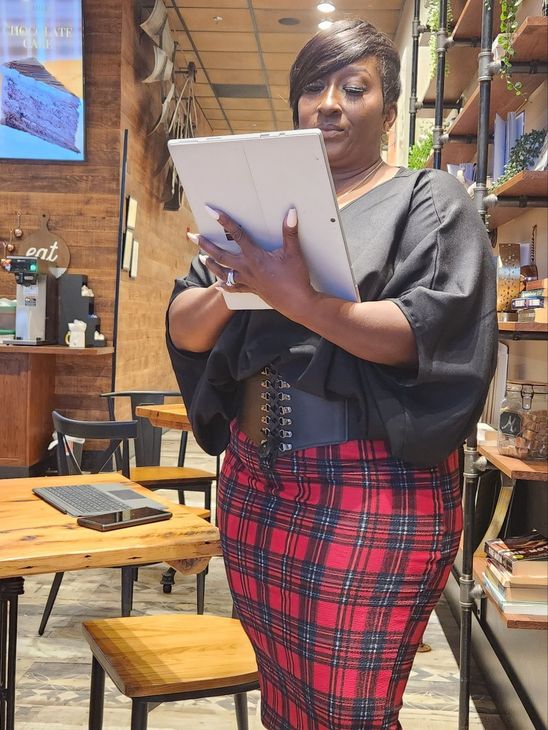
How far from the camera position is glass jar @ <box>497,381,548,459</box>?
1.98 m

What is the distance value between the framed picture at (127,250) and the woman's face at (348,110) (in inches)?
209

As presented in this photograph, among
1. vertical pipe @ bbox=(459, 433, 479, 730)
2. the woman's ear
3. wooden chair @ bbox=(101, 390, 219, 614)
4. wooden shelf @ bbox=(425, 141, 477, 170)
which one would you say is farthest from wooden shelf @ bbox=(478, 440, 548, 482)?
wooden shelf @ bbox=(425, 141, 477, 170)

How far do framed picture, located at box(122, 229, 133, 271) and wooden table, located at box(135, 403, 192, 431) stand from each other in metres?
2.76

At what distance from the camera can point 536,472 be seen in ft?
6.11

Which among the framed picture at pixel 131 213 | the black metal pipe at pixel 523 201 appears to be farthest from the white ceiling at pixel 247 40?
the black metal pipe at pixel 523 201

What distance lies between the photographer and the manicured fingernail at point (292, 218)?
1043mm

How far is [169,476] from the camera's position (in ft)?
12.4

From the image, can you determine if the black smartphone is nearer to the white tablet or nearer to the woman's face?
the white tablet

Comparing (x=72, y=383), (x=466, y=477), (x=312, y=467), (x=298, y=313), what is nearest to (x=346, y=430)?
(x=312, y=467)

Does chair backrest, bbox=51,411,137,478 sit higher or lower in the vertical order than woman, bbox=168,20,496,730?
lower

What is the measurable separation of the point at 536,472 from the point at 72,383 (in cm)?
482

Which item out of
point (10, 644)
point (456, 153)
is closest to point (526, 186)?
point (10, 644)

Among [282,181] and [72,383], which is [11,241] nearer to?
[72,383]

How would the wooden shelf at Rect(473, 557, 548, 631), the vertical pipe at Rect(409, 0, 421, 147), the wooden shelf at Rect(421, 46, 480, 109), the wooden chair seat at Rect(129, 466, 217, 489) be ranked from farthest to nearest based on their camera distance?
the vertical pipe at Rect(409, 0, 421, 147), the wooden chair seat at Rect(129, 466, 217, 489), the wooden shelf at Rect(421, 46, 480, 109), the wooden shelf at Rect(473, 557, 548, 631)
